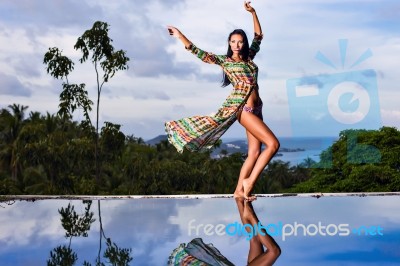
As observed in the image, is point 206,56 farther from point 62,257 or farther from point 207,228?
point 62,257

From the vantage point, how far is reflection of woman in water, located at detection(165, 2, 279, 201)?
18.6 ft

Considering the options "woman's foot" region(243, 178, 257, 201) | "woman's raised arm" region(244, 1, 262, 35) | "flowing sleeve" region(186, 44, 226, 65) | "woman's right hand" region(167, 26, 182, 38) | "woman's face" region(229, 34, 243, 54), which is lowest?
"woman's foot" region(243, 178, 257, 201)

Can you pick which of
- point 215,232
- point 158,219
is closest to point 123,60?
point 158,219

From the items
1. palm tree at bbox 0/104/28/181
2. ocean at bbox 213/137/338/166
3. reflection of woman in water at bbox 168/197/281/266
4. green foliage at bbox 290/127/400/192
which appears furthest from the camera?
palm tree at bbox 0/104/28/181

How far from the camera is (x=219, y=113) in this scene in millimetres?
5746

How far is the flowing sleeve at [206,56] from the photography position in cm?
561

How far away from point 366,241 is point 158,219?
1809 mm

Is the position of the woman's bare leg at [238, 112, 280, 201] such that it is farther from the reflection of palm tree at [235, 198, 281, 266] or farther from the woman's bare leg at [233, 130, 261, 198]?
the reflection of palm tree at [235, 198, 281, 266]

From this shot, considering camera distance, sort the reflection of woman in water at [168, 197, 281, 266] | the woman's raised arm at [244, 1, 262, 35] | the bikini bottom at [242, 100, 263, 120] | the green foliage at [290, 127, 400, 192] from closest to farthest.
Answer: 1. the reflection of woman in water at [168, 197, 281, 266]
2. the bikini bottom at [242, 100, 263, 120]
3. the woman's raised arm at [244, 1, 262, 35]
4. the green foliage at [290, 127, 400, 192]

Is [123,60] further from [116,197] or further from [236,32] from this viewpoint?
[236,32]

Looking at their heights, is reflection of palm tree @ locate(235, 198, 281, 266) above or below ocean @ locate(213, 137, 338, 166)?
below

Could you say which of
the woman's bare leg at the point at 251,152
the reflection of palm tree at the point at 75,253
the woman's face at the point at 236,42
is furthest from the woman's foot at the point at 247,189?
the reflection of palm tree at the point at 75,253

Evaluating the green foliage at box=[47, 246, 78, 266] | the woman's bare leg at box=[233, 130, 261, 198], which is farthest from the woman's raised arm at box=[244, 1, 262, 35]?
the green foliage at box=[47, 246, 78, 266]

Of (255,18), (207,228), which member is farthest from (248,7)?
(207,228)
